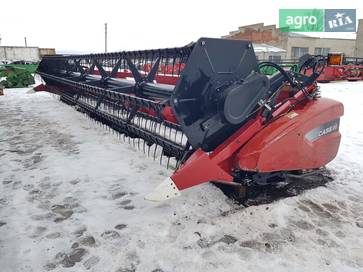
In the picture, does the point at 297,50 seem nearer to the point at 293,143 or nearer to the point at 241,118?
the point at 293,143

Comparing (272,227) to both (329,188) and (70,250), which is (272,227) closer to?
(329,188)

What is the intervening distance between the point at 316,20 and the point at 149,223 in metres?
44.3

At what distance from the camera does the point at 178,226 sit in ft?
8.79

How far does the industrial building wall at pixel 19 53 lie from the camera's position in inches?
1743

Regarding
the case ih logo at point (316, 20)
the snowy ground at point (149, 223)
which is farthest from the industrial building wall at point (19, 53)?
the snowy ground at point (149, 223)

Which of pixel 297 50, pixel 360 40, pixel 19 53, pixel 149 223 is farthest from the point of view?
pixel 19 53

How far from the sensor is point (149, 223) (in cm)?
273

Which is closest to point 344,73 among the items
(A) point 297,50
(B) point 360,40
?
(A) point 297,50

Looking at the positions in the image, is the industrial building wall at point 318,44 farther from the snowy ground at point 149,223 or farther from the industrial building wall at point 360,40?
the snowy ground at point 149,223

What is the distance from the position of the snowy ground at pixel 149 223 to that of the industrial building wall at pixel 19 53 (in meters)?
45.4

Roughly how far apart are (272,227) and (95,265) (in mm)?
1406

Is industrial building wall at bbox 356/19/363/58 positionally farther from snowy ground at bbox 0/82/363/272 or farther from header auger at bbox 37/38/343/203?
header auger at bbox 37/38/343/203

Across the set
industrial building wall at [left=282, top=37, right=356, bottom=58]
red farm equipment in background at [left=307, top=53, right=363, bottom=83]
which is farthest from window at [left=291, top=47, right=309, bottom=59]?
red farm equipment in background at [left=307, top=53, right=363, bottom=83]

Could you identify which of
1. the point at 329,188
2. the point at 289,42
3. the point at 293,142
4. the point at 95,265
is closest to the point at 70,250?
the point at 95,265
